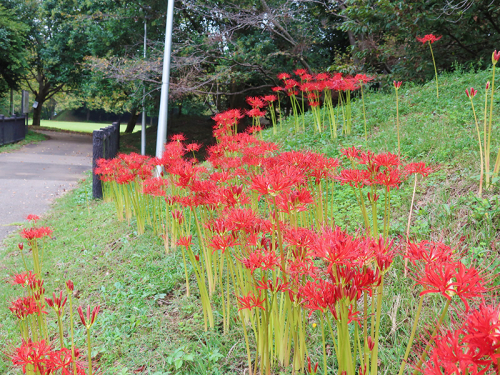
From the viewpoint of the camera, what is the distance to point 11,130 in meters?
17.7

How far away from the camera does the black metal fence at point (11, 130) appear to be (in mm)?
16547

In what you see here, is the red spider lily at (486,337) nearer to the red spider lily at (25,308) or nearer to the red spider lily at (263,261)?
the red spider lily at (263,261)

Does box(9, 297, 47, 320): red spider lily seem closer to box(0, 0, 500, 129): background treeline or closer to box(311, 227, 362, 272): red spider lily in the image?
box(311, 227, 362, 272): red spider lily

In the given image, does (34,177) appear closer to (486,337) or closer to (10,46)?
(10,46)

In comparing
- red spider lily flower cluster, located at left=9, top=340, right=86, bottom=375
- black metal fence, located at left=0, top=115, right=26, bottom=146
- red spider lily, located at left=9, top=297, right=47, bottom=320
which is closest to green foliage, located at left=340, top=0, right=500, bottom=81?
red spider lily, located at left=9, top=297, right=47, bottom=320

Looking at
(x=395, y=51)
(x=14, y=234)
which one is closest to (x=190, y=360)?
(x=14, y=234)

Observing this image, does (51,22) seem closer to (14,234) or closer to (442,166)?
(14,234)

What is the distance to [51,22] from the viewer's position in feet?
68.3

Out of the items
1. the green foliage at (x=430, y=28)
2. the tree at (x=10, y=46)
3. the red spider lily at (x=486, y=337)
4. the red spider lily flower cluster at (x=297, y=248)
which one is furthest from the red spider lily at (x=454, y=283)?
the tree at (x=10, y=46)

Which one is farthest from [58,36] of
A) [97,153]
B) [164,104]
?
[97,153]

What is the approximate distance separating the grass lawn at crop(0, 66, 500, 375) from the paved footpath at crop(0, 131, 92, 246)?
5.49 ft

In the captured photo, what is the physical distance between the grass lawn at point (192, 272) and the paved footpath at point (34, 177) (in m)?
1.67

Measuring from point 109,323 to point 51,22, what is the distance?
23436 mm

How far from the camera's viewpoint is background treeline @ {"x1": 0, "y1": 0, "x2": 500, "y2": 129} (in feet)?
28.2
